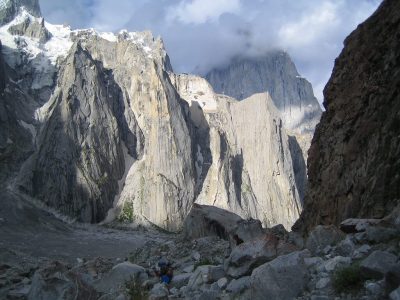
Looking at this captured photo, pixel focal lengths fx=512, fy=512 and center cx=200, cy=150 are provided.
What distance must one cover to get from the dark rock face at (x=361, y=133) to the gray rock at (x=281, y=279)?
5.07 meters

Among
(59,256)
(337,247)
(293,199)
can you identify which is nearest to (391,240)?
(337,247)

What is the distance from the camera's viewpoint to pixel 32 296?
14.5 metres

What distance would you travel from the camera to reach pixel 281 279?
373 inches

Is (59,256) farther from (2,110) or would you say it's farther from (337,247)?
(2,110)


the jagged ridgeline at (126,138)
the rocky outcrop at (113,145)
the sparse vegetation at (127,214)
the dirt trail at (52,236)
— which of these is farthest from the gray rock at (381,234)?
the sparse vegetation at (127,214)

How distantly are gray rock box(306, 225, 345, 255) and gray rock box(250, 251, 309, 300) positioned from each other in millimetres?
1575

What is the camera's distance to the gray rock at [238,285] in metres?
10.5

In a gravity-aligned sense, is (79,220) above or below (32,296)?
above

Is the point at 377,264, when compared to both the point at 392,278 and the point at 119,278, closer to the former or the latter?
the point at 392,278

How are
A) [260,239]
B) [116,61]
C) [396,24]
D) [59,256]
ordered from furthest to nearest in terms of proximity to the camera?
[116,61] < [59,256] < [396,24] < [260,239]

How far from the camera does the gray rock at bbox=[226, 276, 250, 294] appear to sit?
1053cm

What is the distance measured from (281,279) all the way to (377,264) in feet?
6.20

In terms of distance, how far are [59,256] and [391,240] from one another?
5809cm

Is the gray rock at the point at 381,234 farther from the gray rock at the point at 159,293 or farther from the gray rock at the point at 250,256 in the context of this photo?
the gray rock at the point at 159,293
